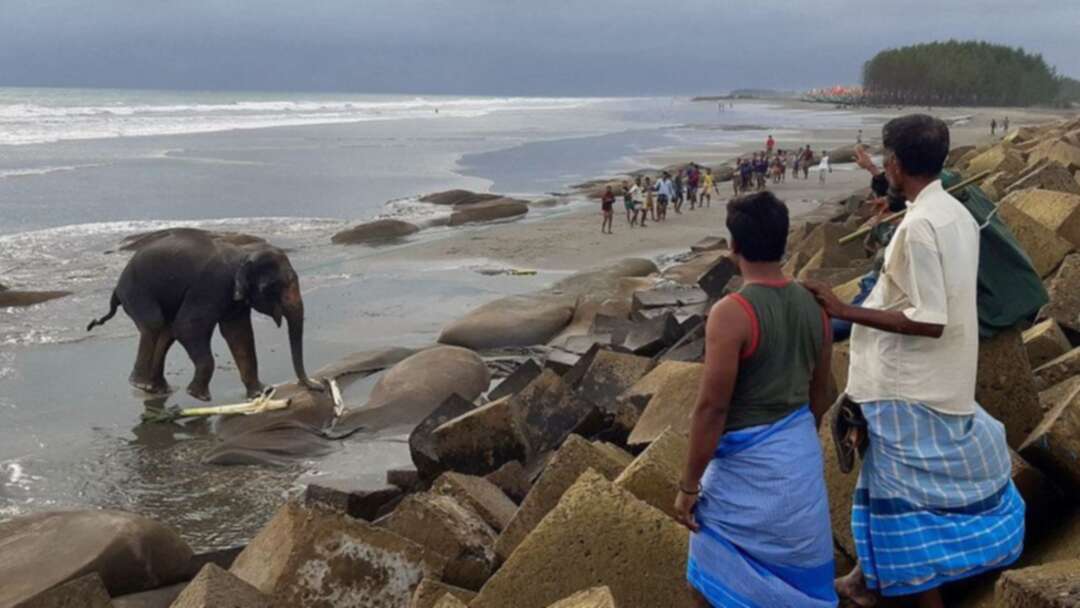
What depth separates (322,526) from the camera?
4031mm

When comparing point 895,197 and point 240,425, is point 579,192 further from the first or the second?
point 895,197

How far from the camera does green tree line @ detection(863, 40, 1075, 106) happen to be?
9562 centimetres

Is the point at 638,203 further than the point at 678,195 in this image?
No

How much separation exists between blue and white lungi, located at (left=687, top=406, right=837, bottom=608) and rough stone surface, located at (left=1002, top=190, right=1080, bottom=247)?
13.9ft

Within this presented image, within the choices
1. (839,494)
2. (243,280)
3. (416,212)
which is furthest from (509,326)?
(416,212)

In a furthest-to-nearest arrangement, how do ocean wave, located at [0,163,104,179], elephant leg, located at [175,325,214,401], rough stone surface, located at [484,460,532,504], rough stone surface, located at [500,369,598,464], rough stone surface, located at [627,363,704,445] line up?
ocean wave, located at [0,163,104,179] < elephant leg, located at [175,325,214,401] < rough stone surface, located at [500,369,598,464] < rough stone surface, located at [484,460,532,504] < rough stone surface, located at [627,363,704,445]

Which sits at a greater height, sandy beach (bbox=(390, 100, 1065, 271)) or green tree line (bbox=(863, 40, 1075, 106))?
green tree line (bbox=(863, 40, 1075, 106))

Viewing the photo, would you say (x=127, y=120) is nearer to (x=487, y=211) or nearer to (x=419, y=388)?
(x=487, y=211)

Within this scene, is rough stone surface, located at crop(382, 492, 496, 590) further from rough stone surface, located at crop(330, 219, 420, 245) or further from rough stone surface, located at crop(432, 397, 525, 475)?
rough stone surface, located at crop(330, 219, 420, 245)

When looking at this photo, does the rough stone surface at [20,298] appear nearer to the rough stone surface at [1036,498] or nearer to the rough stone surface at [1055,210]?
the rough stone surface at [1055,210]

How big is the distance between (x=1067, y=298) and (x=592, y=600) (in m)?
3.85

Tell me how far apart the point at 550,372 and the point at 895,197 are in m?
3.37

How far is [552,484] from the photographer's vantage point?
4.27m

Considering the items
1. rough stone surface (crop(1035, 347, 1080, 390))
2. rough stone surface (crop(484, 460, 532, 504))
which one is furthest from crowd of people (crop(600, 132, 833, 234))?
rough stone surface (crop(1035, 347, 1080, 390))
